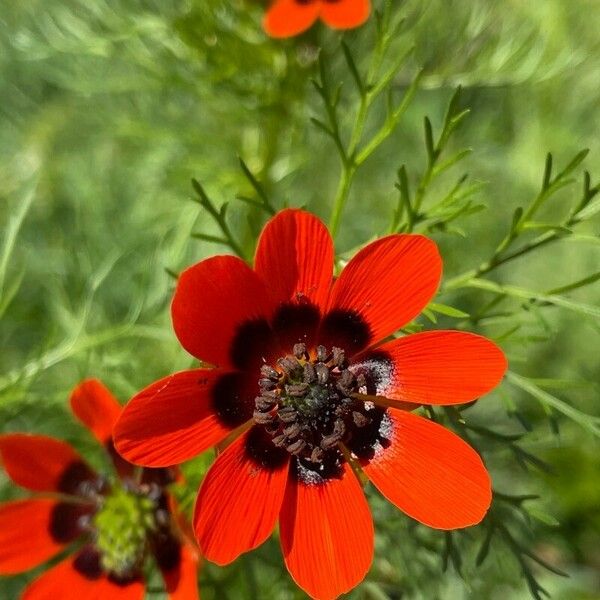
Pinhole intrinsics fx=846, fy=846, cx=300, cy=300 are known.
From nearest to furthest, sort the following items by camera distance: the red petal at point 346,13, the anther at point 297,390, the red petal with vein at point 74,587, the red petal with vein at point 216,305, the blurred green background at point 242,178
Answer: the red petal with vein at point 216,305
the anther at point 297,390
the red petal with vein at point 74,587
the red petal at point 346,13
the blurred green background at point 242,178

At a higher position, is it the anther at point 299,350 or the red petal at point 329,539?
the anther at point 299,350

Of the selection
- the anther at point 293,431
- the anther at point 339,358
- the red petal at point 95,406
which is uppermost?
the anther at point 339,358

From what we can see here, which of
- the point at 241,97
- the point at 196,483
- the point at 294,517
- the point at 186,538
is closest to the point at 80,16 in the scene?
the point at 241,97

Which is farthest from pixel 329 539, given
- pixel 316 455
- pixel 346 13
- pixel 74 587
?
pixel 346 13

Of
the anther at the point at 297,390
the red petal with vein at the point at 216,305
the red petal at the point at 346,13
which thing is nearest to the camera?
the red petal with vein at the point at 216,305

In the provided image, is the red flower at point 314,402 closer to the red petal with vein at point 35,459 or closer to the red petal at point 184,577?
the red petal at point 184,577

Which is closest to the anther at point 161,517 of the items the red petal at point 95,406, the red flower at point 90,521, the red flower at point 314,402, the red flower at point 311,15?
the red flower at point 90,521
